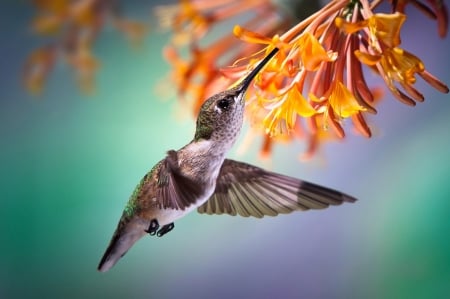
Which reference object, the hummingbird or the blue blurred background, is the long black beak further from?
the blue blurred background

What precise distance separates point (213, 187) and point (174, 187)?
0.07 meters

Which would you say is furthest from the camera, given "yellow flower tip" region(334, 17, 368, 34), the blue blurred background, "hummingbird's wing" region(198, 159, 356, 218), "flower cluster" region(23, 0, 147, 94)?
"flower cluster" region(23, 0, 147, 94)

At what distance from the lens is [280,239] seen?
993 millimetres

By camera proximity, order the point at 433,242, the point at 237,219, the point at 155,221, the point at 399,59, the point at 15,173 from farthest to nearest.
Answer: the point at 15,173 → the point at 237,219 → the point at 433,242 → the point at 155,221 → the point at 399,59

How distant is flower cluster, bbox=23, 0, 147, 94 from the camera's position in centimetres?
112

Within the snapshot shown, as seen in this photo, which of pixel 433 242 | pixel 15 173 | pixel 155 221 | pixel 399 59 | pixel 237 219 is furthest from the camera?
pixel 15 173

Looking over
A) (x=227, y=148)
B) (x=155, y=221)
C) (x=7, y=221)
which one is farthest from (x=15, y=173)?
(x=227, y=148)

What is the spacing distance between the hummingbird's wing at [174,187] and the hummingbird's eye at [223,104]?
74mm

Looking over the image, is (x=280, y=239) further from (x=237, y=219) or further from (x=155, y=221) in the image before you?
(x=155, y=221)

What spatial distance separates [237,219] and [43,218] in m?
0.34

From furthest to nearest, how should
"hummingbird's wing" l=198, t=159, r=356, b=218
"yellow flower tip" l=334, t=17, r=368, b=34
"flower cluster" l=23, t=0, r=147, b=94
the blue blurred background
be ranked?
"flower cluster" l=23, t=0, r=147, b=94, the blue blurred background, "hummingbird's wing" l=198, t=159, r=356, b=218, "yellow flower tip" l=334, t=17, r=368, b=34

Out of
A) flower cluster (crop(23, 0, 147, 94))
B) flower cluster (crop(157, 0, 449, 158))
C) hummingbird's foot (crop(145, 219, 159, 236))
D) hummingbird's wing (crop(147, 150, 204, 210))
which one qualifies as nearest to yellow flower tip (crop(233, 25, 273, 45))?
flower cluster (crop(157, 0, 449, 158))

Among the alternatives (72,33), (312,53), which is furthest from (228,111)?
(72,33)

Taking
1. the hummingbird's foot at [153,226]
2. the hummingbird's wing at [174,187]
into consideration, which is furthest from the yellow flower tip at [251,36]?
the hummingbird's foot at [153,226]
